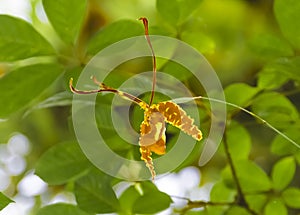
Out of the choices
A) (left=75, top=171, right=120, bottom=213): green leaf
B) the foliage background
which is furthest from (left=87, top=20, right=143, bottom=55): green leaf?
(left=75, top=171, right=120, bottom=213): green leaf

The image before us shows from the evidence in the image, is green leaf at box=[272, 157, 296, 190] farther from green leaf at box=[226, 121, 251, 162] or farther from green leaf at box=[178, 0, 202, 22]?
green leaf at box=[178, 0, 202, 22]

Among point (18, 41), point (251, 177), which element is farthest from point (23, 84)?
point (251, 177)

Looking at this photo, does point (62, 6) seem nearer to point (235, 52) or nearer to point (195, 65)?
point (195, 65)

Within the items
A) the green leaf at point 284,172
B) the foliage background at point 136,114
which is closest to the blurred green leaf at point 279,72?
the foliage background at point 136,114

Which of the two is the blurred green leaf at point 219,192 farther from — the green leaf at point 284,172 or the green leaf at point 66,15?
the green leaf at point 66,15

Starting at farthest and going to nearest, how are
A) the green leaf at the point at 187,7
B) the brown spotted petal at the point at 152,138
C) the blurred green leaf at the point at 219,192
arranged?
the blurred green leaf at the point at 219,192 < the green leaf at the point at 187,7 < the brown spotted petal at the point at 152,138

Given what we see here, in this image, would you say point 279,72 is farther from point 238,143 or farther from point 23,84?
point 23,84
